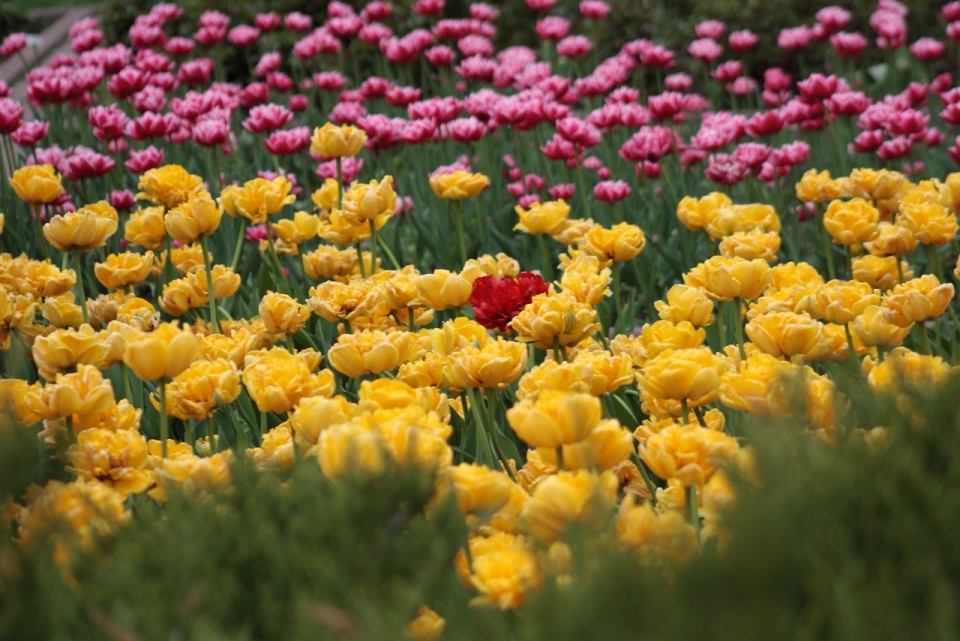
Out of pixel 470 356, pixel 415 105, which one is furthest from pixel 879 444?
pixel 415 105

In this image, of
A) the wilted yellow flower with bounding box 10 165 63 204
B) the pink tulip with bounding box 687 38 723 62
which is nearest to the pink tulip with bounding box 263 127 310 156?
the wilted yellow flower with bounding box 10 165 63 204

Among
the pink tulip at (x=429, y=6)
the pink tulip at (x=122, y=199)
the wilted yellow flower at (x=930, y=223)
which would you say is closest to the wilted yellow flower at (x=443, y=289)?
the wilted yellow flower at (x=930, y=223)

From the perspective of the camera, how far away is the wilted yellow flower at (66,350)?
1691 mm

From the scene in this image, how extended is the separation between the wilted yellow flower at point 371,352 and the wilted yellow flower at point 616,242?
927mm

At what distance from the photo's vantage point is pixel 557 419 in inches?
47.7

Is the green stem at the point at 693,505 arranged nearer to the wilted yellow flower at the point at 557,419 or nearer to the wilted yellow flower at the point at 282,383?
the wilted yellow flower at the point at 557,419

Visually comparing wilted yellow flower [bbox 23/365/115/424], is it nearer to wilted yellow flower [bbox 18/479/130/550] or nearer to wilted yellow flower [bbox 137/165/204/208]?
wilted yellow flower [bbox 18/479/130/550]

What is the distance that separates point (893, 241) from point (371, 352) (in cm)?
149

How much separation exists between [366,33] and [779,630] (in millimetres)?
5581

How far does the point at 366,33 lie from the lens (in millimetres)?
5887

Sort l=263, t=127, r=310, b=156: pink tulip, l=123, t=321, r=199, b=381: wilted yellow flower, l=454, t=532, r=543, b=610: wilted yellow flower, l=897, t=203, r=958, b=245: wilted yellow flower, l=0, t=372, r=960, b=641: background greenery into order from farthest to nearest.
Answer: l=263, t=127, r=310, b=156: pink tulip → l=897, t=203, r=958, b=245: wilted yellow flower → l=123, t=321, r=199, b=381: wilted yellow flower → l=454, t=532, r=543, b=610: wilted yellow flower → l=0, t=372, r=960, b=641: background greenery

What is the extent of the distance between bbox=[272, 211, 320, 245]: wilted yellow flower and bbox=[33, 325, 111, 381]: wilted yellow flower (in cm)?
114

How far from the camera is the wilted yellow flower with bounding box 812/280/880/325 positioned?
1.89m

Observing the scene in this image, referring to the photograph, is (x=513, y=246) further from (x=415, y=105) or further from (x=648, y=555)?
(x=648, y=555)
